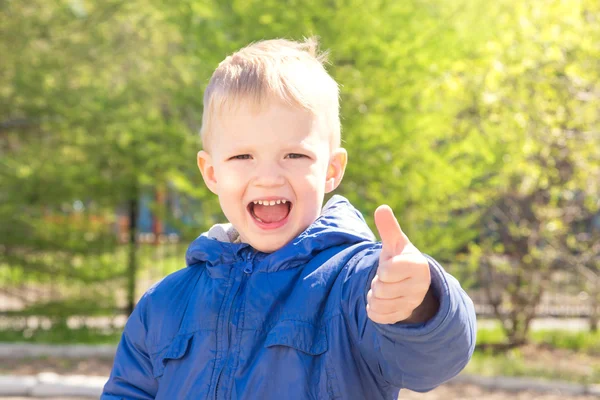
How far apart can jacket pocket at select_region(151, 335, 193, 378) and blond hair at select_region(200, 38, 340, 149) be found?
17.3 inches

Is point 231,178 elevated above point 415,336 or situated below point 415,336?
above

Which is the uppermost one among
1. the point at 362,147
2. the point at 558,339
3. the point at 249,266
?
the point at 362,147

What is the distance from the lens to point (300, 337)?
1.45 metres

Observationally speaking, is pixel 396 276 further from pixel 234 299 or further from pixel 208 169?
pixel 208 169

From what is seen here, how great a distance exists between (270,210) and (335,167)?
0.19 metres

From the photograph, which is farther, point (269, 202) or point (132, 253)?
point (132, 253)

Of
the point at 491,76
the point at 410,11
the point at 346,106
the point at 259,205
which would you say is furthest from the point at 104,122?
the point at 259,205

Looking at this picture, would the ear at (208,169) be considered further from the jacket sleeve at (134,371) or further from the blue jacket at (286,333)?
the jacket sleeve at (134,371)

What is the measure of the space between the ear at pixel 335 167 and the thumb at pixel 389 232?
1.78ft

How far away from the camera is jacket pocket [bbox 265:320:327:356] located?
1.44m

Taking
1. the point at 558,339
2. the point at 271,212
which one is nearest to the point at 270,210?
the point at 271,212

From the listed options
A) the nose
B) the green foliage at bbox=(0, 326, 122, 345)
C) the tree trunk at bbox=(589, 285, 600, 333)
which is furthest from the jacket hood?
the tree trunk at bbox=(589, 285, 600, 333)

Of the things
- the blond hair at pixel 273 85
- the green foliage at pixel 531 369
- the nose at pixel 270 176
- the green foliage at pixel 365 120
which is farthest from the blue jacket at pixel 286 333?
the green foliage at pixel 531 369

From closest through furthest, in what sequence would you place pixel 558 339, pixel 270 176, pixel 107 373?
1. pixel 270 176
2. pixel 107 373
3. pixel 558 339
